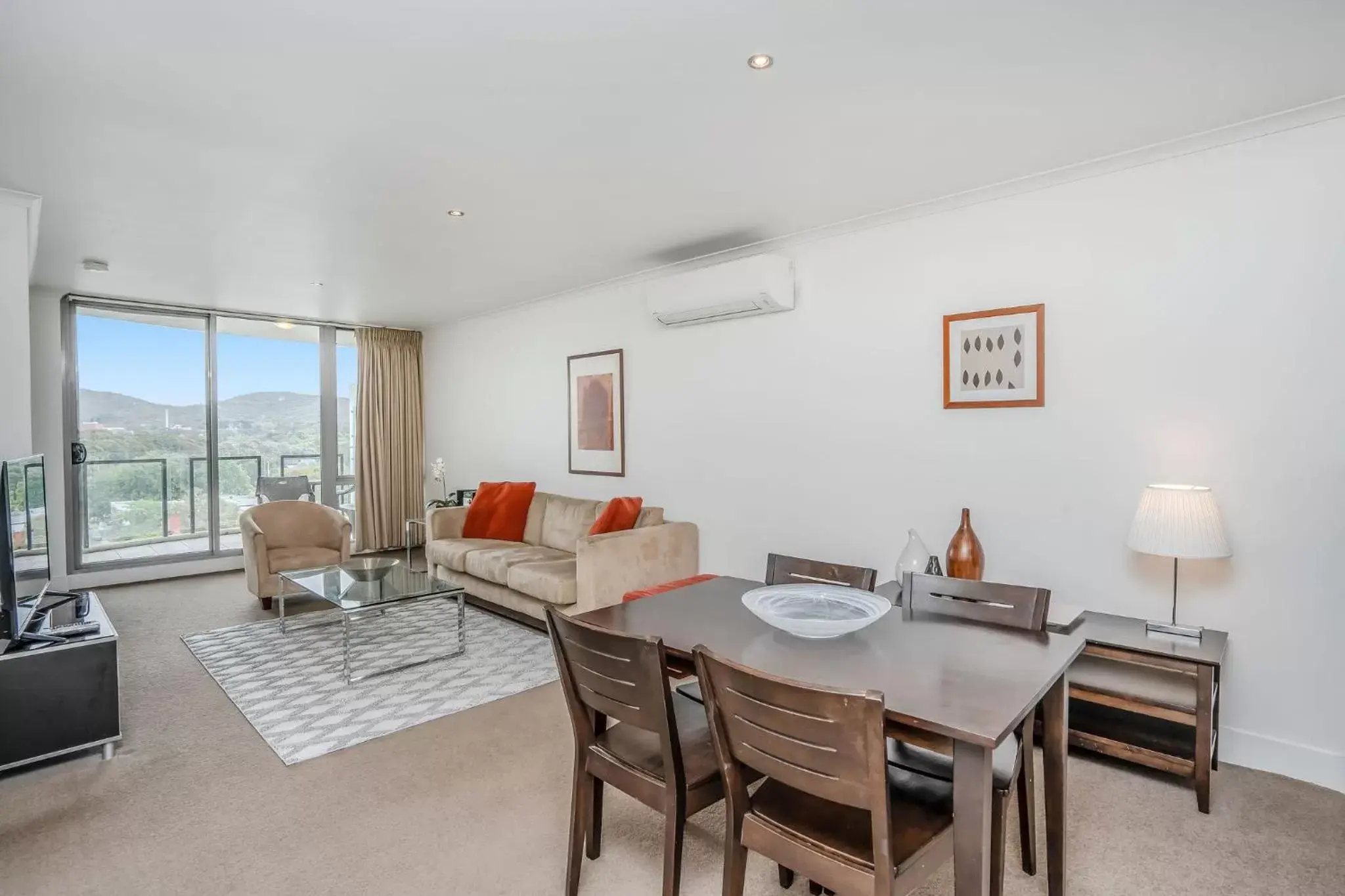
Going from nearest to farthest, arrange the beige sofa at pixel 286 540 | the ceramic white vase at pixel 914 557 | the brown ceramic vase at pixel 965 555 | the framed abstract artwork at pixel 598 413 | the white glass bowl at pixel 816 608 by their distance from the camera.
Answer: the white glass bowl at pixel 816 608, the brown ceramic vase at pixel 965 555, the ceramic white vase at pixel 914 557, the beige sofa at pixel 286 540, the framed abstract artwork at pixel 598 413

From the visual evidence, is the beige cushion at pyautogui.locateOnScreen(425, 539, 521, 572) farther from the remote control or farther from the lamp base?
the lamp base

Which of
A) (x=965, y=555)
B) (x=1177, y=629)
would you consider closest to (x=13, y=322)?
(x=965, y=555)

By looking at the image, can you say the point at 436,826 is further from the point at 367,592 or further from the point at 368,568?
the point at 368,568

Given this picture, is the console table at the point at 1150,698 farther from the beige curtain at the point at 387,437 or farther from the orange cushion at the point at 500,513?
the beige curtain at the point at 387,437

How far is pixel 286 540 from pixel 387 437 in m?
2.09

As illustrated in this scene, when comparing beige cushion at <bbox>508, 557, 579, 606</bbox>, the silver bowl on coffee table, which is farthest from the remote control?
beige cushion at <bbox>508, 557, 579, 606</bbox>

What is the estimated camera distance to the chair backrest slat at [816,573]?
96.2 inches

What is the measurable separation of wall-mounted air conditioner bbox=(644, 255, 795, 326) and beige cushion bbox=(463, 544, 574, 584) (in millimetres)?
1870

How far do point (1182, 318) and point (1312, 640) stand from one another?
1.31 meters

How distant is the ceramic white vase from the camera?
333cm

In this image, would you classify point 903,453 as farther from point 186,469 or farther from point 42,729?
point 186,469

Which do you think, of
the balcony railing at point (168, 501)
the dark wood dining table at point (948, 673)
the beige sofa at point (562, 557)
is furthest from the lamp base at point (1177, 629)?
the balcony railing at point (168, 501)

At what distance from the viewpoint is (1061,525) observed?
3.11 meters

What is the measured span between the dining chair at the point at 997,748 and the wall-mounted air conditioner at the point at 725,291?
2133 mm
